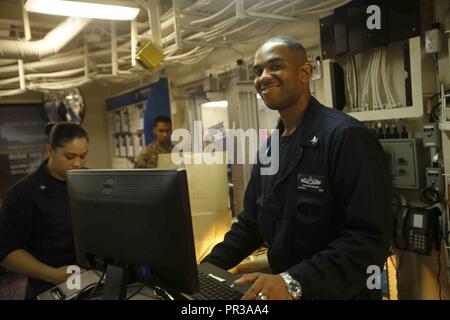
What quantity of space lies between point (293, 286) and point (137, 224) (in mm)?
466

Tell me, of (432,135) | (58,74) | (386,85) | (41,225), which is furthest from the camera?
(58,74)

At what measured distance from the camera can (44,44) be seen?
122 inches

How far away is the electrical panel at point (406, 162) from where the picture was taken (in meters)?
2.20

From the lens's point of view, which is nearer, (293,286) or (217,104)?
(293,286)

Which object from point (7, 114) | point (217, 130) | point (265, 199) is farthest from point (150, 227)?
point (7, 114)

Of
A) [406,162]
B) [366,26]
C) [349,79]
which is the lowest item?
[406,162]

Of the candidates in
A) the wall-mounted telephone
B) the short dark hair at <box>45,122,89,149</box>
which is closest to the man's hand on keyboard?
the short dark hair at <box>45,122,89,149</box>

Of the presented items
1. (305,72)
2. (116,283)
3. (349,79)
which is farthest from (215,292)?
(349,79)

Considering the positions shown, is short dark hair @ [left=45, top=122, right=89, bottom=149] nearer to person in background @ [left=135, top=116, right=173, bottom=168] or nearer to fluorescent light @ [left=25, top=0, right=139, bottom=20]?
fluorescent light @ [left=25, top=0, right=139, bottom=20]

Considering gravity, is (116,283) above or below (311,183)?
below

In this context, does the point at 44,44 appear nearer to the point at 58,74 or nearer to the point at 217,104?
the point at 58,74

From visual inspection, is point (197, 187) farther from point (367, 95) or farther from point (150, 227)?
point (150, 227)

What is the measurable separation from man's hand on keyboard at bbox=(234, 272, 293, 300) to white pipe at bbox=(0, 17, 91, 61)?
8.24ft

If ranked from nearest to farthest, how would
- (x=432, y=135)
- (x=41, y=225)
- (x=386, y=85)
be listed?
(x=41, y=225) → (x=432, y=135) → (x=386, y=85)
